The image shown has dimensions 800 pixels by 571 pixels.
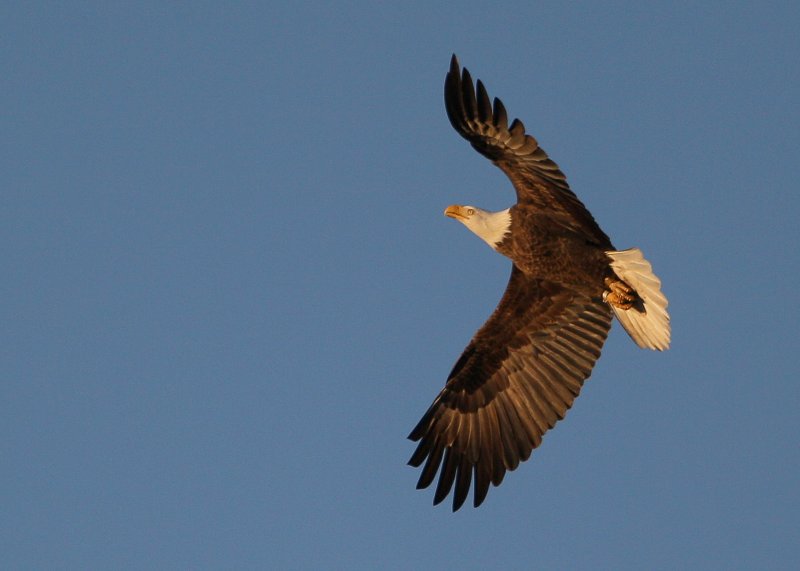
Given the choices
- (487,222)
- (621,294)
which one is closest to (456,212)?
(487,222)

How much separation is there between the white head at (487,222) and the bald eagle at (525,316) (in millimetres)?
11

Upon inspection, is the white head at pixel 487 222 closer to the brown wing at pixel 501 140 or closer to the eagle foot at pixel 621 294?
the brown wing at pixel 501 140

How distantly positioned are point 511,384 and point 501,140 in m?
2.33

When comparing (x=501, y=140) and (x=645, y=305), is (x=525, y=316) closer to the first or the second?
(x=645, y=305)

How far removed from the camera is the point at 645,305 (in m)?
10.9

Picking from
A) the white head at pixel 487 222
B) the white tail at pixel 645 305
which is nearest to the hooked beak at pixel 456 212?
the white head at pixel 487 222

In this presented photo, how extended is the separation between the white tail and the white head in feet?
2.85

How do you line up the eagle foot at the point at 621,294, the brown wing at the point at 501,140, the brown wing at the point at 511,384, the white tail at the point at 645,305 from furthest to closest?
the brown wing at the point at 511,384 < the eagle foot at the point at 621,294 < the white tail at the point at 645,305 < the brown wing at the point at 501,140

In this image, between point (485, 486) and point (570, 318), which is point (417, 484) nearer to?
point (485, 486)

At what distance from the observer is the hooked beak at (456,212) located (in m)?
11.1

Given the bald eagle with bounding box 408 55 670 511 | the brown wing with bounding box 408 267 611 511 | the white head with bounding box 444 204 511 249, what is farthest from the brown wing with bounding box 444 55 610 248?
the brown wing with bounding box 408 267 611 511

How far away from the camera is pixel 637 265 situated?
420 inches

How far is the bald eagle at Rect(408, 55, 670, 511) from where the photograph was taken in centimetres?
1025

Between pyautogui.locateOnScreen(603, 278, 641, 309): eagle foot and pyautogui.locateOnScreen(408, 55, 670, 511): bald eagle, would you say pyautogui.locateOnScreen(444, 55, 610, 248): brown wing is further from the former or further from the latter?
pyautogui.locateOnScreen(603, 278, 641, 309): eagle foot
